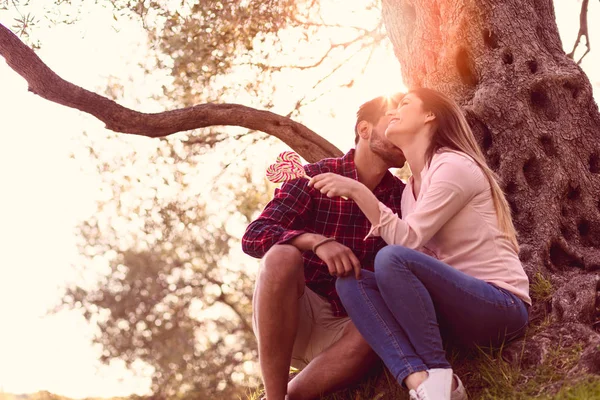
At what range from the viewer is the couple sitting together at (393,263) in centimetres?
373

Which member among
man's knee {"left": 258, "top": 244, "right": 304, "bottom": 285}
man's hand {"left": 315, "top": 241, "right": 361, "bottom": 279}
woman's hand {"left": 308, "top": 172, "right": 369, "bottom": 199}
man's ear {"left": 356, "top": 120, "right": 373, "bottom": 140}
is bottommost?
man's hand {"left": 315, "top": 241, "right": 361, "bottom": 279}

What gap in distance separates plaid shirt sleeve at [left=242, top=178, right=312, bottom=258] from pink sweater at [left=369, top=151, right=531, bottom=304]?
2.52 feet

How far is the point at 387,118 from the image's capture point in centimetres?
483

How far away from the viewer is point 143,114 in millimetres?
6371

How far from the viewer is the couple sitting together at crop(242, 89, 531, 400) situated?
12.2ft

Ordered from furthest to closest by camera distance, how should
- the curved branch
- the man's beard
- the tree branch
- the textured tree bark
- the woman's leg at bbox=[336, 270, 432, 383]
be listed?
1. the tree branch
2. the curved branch
3. the textured tree bark
4. the man's beard
5. the woman's leg at bbox=[336, 270, 432, 383]

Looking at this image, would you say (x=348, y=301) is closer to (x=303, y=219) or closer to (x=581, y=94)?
(x=303, y=219)

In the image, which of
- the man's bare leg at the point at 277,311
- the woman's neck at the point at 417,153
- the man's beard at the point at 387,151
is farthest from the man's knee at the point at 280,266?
the man's beard at the point at 387,151

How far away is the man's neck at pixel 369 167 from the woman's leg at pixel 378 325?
108 centimetres

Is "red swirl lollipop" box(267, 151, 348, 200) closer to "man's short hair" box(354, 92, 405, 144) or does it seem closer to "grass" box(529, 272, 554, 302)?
"man's short hair" box(354, 92, 405, 144)

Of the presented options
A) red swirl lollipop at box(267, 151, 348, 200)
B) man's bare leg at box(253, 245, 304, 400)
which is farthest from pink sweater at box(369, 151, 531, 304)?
red swirl lollipop at box(267, 151, 348, 200)

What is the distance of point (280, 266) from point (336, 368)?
809 mm

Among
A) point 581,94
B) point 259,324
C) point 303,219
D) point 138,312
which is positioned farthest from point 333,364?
point 138,312

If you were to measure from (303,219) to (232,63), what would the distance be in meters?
4.75
